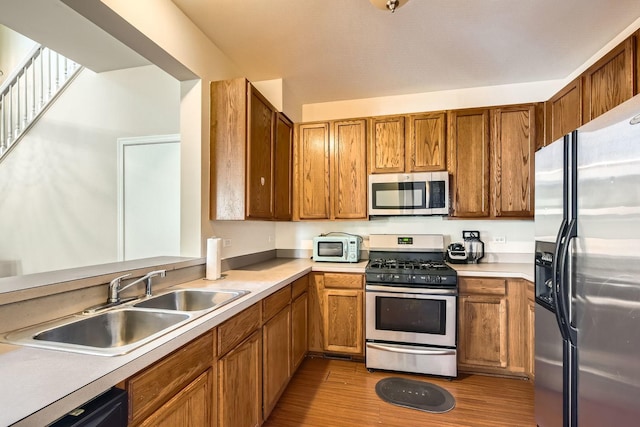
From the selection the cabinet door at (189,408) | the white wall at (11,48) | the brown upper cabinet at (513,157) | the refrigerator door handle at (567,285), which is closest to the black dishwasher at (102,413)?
the cabinet door at (189,408)

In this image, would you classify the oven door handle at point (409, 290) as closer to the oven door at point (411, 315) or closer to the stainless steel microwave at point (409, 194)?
the oven door at point (411, 315)

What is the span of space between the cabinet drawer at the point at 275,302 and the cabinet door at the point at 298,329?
0.16m

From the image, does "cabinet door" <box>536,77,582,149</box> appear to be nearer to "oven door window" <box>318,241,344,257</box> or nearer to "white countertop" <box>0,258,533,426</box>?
"oven door window" <box>318,241,344,257</box>

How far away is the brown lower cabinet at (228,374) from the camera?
1.00m

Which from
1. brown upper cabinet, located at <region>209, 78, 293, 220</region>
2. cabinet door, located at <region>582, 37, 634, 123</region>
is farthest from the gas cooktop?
cabinet door, located at <region>582, 37, 634, 123</region>

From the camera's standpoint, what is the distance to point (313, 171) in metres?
3.13

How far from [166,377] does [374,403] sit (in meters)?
1.65

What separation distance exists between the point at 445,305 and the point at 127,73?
12.3 feet

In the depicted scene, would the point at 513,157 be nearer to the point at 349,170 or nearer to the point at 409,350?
the point at 349,170

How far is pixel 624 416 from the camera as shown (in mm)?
1140

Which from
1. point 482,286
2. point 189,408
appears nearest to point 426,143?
point 482,286

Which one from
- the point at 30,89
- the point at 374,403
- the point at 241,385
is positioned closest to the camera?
the point at 241,385

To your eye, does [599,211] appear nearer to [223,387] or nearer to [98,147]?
[223,387]

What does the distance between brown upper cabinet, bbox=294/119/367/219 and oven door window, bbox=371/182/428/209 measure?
0.45 ft
